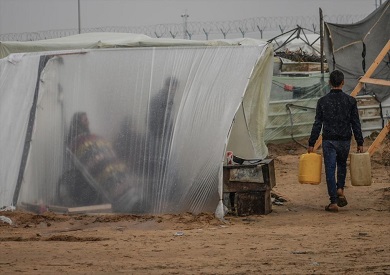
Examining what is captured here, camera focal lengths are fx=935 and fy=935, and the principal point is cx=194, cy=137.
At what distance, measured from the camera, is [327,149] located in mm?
11984

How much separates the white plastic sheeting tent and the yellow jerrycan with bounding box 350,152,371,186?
5.81ft

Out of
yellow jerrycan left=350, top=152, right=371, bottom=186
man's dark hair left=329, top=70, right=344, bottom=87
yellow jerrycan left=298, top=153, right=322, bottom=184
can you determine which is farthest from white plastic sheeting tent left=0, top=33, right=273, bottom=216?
yellow jerrycan left=350, top=152, right=371, bottom=186

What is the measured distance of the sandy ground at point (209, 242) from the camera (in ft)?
25.8

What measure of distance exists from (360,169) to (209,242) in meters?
3.47

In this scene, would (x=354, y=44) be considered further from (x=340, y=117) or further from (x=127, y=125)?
(x=127, y=125)

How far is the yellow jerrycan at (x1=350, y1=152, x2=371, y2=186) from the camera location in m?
12.2

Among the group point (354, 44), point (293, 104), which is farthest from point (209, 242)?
point (293, 104)

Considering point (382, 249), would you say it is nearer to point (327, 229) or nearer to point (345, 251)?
point (345, 251)

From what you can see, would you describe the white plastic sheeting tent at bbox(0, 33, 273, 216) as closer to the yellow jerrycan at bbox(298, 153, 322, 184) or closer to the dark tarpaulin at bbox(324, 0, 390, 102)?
the yellow jerrycan at bbox(298, 153, 322, 184)

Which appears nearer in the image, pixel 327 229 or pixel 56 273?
pixel 56 273

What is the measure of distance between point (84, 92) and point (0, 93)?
1.44 m

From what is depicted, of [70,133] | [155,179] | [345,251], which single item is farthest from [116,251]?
[70,133]

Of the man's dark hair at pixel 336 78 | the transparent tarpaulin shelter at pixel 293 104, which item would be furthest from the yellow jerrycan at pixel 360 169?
the transparent tarpaulin shelter at pixel 293 104

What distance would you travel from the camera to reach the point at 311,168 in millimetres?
12180
